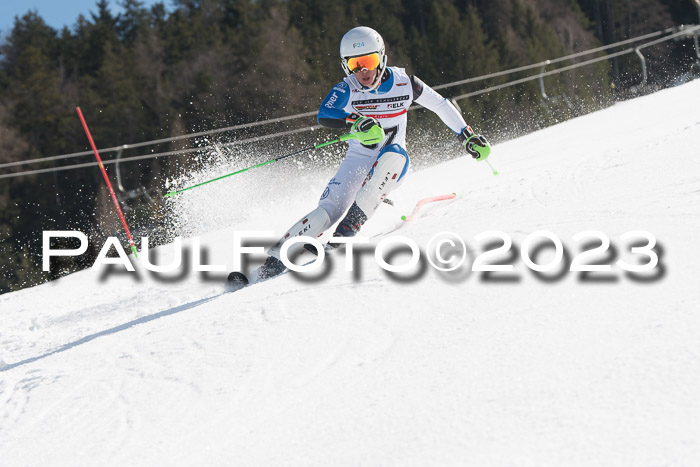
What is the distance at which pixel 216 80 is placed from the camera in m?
31.5

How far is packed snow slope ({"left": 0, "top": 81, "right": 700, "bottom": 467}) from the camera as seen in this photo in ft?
6.78

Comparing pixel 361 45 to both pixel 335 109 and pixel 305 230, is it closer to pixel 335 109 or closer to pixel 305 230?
pixel 335 109

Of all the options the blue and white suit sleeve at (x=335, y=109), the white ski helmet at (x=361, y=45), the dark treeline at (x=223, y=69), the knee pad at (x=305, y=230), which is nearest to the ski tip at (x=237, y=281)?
the knee pad at (x=305, y=230)

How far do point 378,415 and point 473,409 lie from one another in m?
0.29

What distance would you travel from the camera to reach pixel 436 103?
5.68 metres

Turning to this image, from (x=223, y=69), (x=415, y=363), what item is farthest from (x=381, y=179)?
(x=223, y=69)

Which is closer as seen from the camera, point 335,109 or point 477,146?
point 335,109

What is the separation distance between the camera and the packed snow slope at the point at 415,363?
2066mm

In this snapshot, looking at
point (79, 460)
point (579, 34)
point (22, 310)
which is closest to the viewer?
point (79, 460)

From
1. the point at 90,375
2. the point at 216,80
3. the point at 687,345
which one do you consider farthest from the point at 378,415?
the point at 216,80

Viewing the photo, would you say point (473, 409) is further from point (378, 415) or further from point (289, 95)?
point (289, 95)

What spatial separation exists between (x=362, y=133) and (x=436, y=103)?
0.97 m

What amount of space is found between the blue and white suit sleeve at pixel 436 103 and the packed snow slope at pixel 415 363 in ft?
2.95

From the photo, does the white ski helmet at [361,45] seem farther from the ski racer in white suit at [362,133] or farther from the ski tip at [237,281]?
the ski tip at [237,281]
